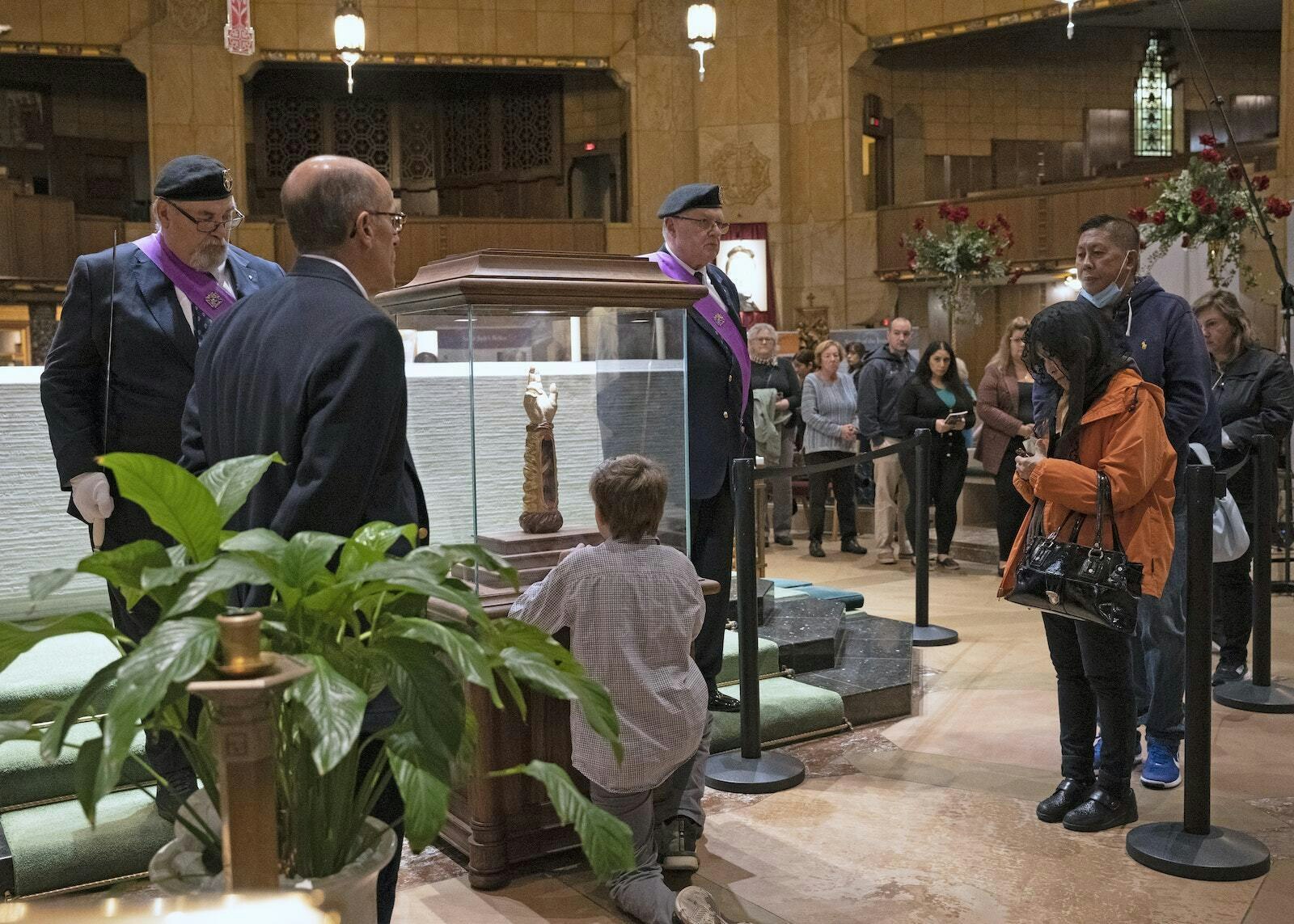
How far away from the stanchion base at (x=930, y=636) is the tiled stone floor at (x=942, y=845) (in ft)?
2.57

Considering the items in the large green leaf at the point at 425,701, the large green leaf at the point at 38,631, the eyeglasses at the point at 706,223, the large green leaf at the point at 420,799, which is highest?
the eyeglasses at the point at 706,223

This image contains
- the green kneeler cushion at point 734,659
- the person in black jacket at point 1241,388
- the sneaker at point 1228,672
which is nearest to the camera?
the green kneeler cushion at point 734,659

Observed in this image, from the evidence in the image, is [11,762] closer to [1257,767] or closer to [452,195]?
[1257,767]

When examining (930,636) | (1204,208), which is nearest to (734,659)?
(930,636)

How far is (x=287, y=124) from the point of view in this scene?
1708cm

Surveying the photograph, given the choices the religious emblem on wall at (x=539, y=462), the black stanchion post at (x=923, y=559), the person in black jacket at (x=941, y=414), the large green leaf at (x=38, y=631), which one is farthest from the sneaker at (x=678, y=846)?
the person in black jacket at (x=941, y=414)

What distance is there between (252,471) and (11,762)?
231 centimetres

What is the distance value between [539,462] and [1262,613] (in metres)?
2.97

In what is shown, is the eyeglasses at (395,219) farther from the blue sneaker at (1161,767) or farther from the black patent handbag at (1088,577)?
Answer: the blue sneaker at (1161,767)

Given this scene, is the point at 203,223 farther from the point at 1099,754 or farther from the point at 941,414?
the point at 941,414

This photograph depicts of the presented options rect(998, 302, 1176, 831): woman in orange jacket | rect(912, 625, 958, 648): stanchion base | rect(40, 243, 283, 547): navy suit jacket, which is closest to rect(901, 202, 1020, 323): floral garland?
rect(912, 625, 958, 648): stanchion base

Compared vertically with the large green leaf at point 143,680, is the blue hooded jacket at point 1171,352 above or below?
above

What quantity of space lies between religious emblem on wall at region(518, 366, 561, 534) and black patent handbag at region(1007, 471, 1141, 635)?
1.31 meters

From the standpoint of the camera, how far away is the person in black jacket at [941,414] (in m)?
7.59
